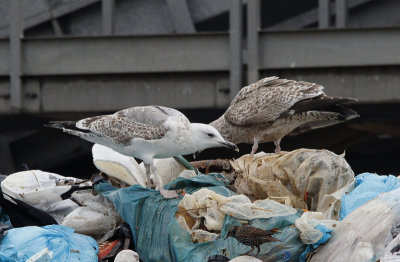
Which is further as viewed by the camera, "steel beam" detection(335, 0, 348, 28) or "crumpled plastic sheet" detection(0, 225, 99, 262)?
"steel beam" detection(335, 0, 348, 28)

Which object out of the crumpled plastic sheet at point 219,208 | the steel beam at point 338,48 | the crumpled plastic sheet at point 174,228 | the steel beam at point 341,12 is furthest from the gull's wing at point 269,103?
the steel beam at point 341,12

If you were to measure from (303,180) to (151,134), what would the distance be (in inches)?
42.0

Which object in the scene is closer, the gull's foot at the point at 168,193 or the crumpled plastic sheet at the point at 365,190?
the crumpled plastic sheet at the point at 365,190

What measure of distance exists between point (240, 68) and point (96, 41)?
2041mm

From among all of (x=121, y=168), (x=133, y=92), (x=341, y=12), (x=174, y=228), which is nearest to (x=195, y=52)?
(x=133, y=92)

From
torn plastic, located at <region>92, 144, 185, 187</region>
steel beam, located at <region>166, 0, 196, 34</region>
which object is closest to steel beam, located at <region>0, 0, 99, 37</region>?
steel beam, located at <region>166, 0, 196, 34</region>

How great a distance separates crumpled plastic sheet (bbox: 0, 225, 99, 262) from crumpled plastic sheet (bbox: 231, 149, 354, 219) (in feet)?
4.03

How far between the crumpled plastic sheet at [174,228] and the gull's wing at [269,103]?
1468 mm

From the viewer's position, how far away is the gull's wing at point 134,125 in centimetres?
591

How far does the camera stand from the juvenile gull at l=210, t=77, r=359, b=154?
24.1 ft

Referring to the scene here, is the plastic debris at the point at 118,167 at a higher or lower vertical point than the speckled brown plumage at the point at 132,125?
lower

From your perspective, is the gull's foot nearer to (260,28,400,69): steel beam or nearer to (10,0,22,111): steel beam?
(260,28,400,69): steel beam

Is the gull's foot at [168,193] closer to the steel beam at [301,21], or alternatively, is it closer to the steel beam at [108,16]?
the steel beam at [108,16]

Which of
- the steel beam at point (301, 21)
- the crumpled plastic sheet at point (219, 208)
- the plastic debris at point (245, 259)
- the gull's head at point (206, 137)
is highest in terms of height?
the steel beam at point (301, 21)
